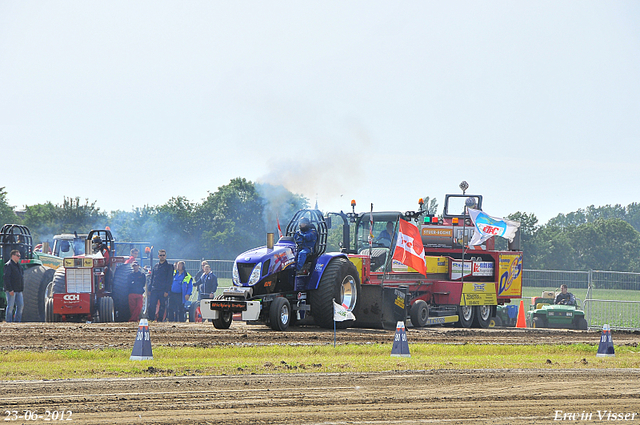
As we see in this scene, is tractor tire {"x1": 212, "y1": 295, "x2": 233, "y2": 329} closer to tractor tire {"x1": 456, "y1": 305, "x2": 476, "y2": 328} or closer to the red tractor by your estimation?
the red tractor

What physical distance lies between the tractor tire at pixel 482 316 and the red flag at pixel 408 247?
3.86 metres

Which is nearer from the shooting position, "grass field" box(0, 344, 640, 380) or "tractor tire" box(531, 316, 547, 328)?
"grass field" box(0, 344, 640, 380)

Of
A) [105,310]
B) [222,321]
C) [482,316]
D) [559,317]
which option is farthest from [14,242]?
[559,317]

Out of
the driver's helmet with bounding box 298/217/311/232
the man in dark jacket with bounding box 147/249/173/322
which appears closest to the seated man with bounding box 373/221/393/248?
the driver's helmet with bounding box 298/217/311/232

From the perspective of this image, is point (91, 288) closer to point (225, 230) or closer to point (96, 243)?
point (96, 243)

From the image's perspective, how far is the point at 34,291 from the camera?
59.7 ft

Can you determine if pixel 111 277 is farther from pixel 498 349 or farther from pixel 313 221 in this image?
pixel 498 349

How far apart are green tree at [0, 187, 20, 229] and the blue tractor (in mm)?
43463

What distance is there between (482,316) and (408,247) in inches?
183

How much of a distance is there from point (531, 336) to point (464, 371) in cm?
617

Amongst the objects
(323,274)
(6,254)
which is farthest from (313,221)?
(6,254)

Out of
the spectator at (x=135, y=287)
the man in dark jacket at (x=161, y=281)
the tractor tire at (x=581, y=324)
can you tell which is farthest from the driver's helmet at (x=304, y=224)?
the tractor tire at (x=581, y=324)

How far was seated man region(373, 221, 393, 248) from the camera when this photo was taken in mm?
17531

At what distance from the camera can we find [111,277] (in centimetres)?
1800
